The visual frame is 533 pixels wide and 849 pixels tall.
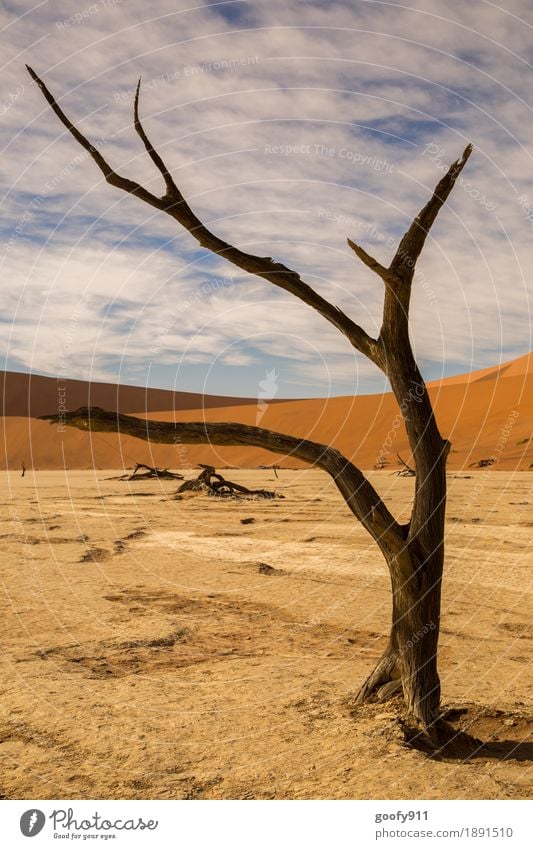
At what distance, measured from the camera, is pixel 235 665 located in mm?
6727

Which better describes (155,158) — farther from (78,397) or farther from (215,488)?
(78,397)

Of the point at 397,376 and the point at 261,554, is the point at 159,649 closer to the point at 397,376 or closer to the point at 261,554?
the point at 397,376

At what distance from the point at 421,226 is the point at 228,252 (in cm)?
134

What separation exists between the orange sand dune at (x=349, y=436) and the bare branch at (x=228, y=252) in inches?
1059

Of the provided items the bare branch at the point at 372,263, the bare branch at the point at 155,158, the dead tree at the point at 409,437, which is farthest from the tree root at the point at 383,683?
the bare branch at the point at 155,158

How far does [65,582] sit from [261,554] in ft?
11.7

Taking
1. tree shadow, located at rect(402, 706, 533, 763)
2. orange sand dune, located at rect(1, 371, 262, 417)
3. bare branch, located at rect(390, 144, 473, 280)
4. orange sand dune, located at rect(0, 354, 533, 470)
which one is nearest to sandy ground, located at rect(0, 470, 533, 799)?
tree shadow, located at rect(402, 706, 533, 763)

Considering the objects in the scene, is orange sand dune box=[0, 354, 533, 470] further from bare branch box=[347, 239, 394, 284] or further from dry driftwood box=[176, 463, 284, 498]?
bare branch box=[347, 239, 394, 284]

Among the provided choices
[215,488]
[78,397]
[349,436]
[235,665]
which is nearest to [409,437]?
[235,665]

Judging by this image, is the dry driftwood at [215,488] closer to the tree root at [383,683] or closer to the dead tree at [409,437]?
the tree root at [383,683]

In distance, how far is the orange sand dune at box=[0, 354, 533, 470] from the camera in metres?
40.2

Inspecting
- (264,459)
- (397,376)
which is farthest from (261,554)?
(264,459)

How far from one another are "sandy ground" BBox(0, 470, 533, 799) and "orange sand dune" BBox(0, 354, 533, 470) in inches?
829

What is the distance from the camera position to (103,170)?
512 cm
